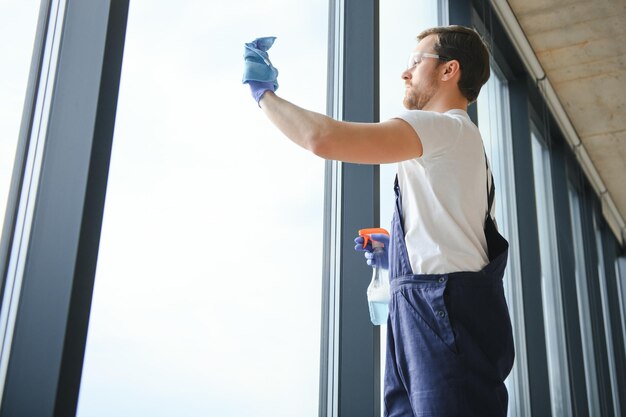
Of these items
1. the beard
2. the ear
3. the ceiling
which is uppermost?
the ceiling

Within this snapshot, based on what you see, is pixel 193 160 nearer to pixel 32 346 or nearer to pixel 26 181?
pixel 26 181

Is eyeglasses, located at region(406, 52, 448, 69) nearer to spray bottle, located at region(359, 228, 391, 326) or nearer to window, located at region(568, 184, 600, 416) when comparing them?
spray bottle, located at region(359, 228, 391, 326)

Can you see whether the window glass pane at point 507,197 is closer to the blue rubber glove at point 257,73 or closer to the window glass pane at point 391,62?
the window glass pane at point 391,62

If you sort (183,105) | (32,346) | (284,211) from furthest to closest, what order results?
(284,211) → (183,105) → (32,346)

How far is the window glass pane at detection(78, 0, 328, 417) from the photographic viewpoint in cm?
145

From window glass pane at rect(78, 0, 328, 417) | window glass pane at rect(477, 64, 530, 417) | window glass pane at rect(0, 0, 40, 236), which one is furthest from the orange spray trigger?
window glass pane at rect(477, 64, 530, 417)

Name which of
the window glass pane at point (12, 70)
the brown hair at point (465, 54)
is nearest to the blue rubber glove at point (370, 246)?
the brown hair at point (465, 54)

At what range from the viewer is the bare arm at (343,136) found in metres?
1.33

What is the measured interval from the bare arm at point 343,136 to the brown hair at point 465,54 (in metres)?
0.36

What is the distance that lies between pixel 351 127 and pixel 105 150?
0.47m

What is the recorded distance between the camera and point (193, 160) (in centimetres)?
169

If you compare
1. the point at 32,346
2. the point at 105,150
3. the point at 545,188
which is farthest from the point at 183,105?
the point at 545,188

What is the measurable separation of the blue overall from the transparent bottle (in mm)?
271

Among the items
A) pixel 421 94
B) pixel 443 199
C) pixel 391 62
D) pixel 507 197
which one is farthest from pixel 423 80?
pixel 507 197
